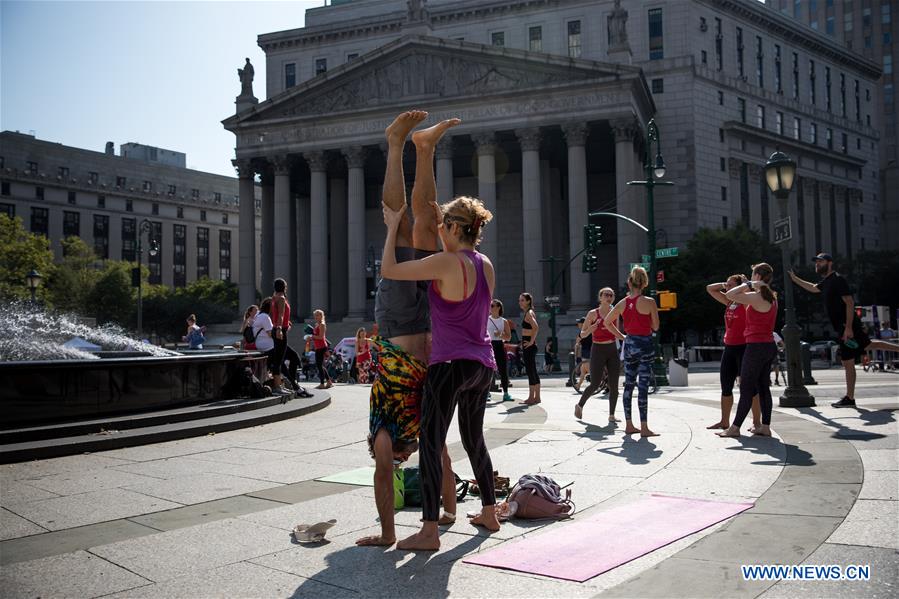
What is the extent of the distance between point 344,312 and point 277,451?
166ft

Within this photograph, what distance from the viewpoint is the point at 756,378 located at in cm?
902

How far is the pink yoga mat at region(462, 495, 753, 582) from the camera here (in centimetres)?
429

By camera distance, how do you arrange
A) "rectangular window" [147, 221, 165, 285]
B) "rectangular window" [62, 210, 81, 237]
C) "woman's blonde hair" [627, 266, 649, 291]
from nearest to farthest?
1. "woman's blonde hair" [627, 266, 649, 291]
2. "rectangular window" [62, 210, 81, 237]
3. "rectangular window" [147, 221, 165, 285]

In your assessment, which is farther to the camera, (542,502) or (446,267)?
(542,502)

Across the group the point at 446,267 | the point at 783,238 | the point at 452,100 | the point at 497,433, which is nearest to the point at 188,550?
the point at 446,267

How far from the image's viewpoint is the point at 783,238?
12.9m

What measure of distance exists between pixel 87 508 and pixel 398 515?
2.50 meters

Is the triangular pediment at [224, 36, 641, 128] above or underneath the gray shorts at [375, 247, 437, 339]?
above

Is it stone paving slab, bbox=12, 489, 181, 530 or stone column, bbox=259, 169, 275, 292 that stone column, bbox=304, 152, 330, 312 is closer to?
stone column, bbox=259, 169, 275, 292

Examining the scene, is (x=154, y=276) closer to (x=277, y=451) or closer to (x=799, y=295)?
(x=799, y=295)

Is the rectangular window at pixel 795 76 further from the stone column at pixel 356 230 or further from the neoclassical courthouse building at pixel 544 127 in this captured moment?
the stone column at pixel 356 230

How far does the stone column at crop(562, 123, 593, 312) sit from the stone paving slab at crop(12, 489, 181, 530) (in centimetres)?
4000

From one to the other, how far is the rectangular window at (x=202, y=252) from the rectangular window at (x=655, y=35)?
7181cm

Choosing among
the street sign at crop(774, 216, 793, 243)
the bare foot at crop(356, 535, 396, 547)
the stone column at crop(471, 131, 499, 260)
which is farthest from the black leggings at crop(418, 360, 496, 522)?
the stone column at crop(471, 131, 499, 260)
